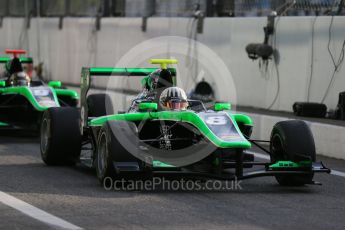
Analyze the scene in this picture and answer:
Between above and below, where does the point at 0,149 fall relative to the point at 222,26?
below

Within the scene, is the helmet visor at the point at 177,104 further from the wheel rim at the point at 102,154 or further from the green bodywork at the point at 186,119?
the wheel rim at the point at 102,154

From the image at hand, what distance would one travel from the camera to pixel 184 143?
37.0 feet

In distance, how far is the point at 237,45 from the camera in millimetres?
20344

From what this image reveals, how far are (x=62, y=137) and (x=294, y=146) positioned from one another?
329 centimetres

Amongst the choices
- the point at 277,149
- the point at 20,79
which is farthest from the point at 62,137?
the point at 20,79

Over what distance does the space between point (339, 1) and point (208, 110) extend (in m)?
7.17

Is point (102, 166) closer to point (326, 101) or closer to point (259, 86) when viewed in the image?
point (326, 101)

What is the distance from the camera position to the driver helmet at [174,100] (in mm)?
11461

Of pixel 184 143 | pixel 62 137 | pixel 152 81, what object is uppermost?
pixel 152 81

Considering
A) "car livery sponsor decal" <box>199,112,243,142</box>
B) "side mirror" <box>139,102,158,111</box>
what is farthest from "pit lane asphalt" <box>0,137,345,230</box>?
"side mirror" <box>139,102,158,111</box>

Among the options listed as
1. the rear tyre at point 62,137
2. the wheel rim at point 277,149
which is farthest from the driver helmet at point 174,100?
the rear tyre at point 62,137

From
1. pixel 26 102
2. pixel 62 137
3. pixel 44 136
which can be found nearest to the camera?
pixel 62 137

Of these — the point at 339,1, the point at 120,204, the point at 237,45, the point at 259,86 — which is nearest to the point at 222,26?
the point at 237,45

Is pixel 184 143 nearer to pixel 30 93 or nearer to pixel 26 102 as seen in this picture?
pixel 30 93
